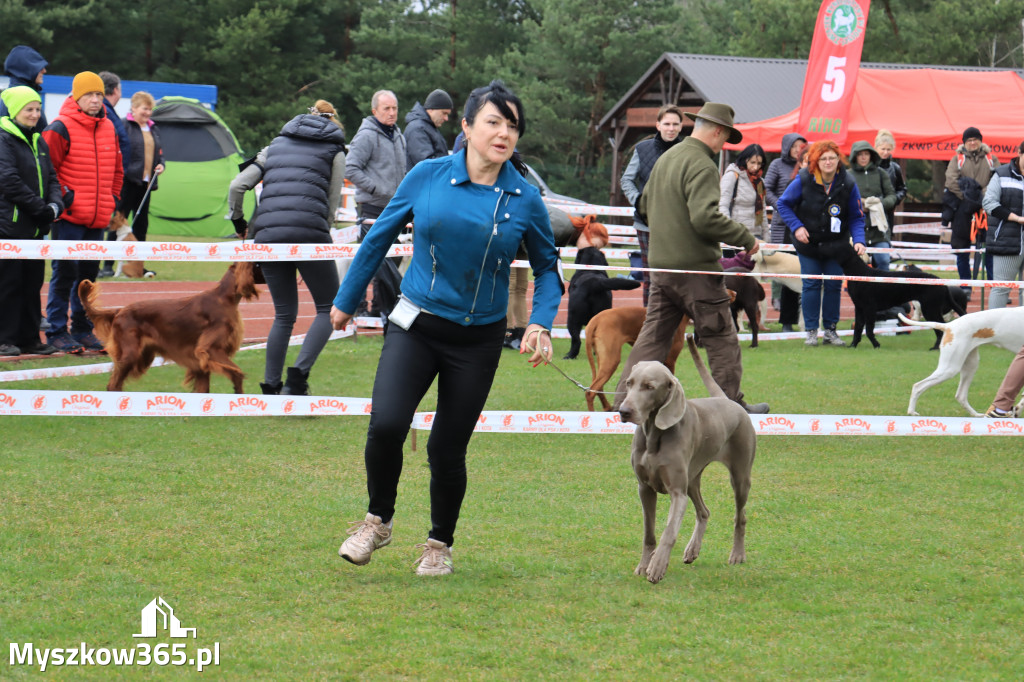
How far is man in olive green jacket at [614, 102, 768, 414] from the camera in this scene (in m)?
6.09

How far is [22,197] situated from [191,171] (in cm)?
1522

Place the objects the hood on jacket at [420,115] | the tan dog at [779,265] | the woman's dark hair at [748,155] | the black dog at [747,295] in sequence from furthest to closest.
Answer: the tan dog at [779,265], the woman's dark hair at [748,155], the black dog at [747,295], the hood on jacket at [420,115]

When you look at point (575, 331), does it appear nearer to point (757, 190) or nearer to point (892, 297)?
point (757, 190)

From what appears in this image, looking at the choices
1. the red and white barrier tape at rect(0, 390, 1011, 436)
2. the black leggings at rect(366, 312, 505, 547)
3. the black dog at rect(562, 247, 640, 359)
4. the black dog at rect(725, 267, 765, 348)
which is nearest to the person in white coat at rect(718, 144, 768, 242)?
the black dog at rect(725, 267, 765, 348)

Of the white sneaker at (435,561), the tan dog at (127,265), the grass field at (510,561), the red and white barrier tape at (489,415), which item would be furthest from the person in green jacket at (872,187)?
the white sneaker at (435,561)

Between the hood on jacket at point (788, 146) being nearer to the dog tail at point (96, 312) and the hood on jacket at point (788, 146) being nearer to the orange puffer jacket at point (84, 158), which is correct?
the orange puffer jacket at point (84, 158)

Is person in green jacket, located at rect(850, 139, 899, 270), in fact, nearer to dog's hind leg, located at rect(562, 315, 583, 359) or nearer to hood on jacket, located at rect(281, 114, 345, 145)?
dog's hind leg, located at rect(562, 315, 583, 359)

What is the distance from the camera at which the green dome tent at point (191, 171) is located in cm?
2270

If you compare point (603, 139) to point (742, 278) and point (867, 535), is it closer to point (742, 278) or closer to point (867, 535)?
point (742, 278)

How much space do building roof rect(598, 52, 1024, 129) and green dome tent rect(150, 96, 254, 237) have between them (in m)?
10.8

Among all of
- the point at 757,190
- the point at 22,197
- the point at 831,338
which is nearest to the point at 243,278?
the point at 22,197

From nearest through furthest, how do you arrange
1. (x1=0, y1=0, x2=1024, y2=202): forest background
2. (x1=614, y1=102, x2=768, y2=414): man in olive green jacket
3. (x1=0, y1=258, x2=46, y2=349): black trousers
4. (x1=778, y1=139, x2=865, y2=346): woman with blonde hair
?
(x1=614, y1=102, x2=768, y2=414): man in olive green jacket, (x1=0, y1=258, x2=46, y2=349): black trousers, (x1=778, y1=139, x2=865, y2=346): woman with blonde hair, (x1=0, y1=0, x2=1024, y2=202): forest background

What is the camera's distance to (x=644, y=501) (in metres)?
4.35

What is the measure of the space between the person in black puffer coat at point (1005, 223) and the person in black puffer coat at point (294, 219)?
6382 mm
